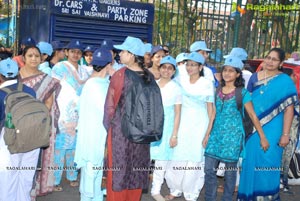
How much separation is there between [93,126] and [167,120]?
3.35ft

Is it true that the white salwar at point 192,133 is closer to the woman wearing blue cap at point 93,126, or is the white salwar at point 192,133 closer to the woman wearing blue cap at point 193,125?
the woman wearing blue cap at point 193,125

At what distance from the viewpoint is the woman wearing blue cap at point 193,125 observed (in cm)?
483

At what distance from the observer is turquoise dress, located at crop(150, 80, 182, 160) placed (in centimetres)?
484

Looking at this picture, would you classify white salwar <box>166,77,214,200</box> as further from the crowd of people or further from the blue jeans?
the blue jeans

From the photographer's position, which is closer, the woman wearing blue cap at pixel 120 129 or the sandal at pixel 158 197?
the woman wearing blue cap at pixel 120 129

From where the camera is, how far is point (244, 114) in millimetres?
4562

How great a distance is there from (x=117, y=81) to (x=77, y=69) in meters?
1.55

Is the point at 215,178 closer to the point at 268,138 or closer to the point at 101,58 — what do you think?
the point at 268,138

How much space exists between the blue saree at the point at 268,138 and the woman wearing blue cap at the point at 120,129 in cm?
135

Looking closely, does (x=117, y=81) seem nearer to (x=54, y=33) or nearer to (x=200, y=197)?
(x=200, y=197)

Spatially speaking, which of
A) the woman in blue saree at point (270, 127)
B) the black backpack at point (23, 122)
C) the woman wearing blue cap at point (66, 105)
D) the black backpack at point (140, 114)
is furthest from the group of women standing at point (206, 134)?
the woman wearing blue cap at point (66, 105)

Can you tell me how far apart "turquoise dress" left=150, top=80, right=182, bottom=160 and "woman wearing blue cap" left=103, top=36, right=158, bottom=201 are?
34.3 inches

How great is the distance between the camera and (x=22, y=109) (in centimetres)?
354

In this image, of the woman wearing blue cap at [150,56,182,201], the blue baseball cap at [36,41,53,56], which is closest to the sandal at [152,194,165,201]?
the woman wearing blue cap at [150,56,182,201]
